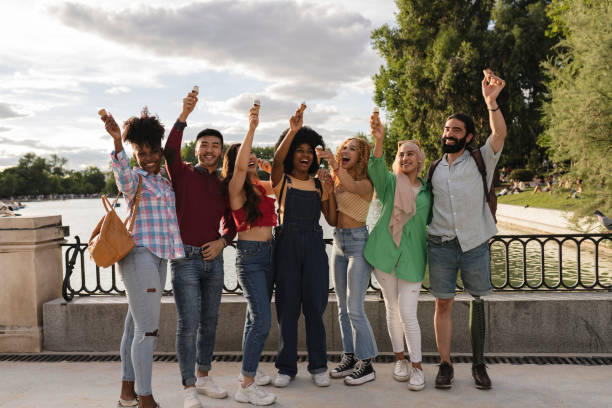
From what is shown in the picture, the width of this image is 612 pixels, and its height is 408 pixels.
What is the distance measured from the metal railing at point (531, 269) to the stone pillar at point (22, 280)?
0.29 m

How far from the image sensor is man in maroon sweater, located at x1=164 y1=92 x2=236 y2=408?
3527mm

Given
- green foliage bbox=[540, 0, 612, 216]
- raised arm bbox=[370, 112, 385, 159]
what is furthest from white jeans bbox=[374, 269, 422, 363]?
green foliage bbox=[540, 0, 612, 216]

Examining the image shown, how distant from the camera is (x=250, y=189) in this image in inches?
148

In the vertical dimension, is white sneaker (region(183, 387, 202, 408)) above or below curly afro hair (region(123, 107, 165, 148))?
below

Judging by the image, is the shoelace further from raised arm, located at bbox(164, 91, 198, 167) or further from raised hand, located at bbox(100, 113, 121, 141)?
raised hand, located at bbox(100, 113, 121, 141)

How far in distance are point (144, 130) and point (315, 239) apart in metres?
1.63

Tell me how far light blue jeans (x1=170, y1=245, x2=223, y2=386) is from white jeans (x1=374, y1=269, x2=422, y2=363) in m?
1.44

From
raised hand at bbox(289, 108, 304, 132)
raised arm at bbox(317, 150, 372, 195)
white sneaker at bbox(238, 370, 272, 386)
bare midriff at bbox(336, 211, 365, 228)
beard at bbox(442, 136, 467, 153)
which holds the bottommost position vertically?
white sneaker at bbox(238, 370, 272, 386)

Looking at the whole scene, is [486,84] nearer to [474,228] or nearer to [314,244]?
[474,228]

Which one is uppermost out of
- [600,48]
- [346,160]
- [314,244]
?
[600,48]

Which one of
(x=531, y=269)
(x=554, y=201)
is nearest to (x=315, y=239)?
(x=531, y=269)

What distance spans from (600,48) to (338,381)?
13.8m

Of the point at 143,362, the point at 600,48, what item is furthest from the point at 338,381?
the point at 600,48

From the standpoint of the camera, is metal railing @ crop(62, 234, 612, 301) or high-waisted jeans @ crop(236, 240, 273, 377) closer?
high-waisted jeans @ crop(236, 240, 273, 377)
